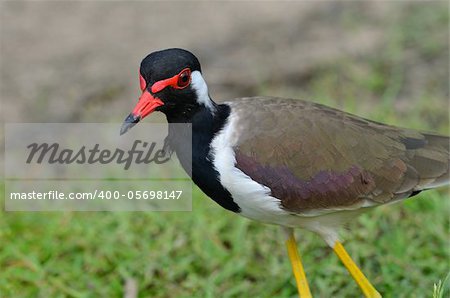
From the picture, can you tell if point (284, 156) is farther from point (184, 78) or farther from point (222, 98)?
point (222, 98)

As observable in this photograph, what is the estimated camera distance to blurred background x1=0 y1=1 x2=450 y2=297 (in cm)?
458

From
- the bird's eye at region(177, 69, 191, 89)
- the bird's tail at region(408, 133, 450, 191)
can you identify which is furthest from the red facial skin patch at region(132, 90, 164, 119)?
the bird's tail at region(408, 133, 450, 191)

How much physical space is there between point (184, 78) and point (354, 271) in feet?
4.02

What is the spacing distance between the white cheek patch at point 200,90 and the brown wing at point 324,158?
0.15 meters

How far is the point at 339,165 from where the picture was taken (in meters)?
3.78

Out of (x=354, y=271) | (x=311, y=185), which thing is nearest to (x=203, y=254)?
(x=354, y=271)

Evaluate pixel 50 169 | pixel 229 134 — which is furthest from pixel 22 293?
pixel 229 134

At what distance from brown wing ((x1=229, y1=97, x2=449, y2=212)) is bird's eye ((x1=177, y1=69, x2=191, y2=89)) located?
313 mm

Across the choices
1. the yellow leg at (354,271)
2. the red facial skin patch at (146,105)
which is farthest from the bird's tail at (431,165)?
the red facial skin patch at (146,105)

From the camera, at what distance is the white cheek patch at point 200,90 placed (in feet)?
11.9

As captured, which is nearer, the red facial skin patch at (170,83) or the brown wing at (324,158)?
the red facial skin patch at (170,83)

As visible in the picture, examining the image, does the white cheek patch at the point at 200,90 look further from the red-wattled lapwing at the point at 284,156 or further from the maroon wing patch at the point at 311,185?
the maroon wing patch at the point at 311,185

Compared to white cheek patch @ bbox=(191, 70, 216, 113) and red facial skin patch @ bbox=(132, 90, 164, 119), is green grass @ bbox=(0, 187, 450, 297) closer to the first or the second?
white cheek patch @ bbox=(191, 70, 216, 113)

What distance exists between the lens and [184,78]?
11.7ft
